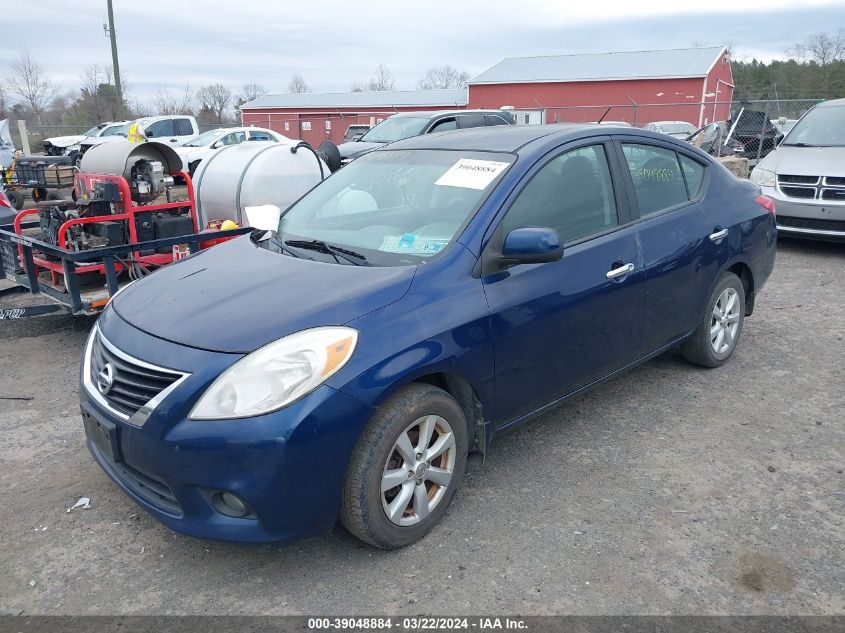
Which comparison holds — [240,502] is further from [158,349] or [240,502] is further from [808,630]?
[808,630]

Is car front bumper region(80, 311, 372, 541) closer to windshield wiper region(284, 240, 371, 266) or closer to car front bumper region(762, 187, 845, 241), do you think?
windshield wiper region(284, 240, 371, 266)

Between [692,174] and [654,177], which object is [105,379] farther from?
[692,174]

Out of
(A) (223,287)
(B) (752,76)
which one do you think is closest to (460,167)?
(A) (223,287)

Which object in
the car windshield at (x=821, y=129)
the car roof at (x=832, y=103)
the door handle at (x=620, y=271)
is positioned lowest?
the door handle at (x=620, y=271)

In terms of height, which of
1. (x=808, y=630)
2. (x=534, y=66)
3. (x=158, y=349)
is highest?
(x=534, y=66)

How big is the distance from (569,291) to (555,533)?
116 centimetres

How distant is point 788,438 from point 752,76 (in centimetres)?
6779

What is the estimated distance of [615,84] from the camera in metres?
36.0

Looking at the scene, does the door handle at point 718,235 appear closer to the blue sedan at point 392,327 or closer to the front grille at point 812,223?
the blue sedan at point 392,327

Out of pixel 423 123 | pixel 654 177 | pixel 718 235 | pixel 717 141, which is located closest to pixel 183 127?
pixel 423 123

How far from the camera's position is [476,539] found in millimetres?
2996

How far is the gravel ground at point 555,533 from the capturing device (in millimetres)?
2648

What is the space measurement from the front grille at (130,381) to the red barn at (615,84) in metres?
31.1

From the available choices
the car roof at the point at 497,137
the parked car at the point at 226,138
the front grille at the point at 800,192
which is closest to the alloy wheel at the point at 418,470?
the car roof at the point at 497,137
